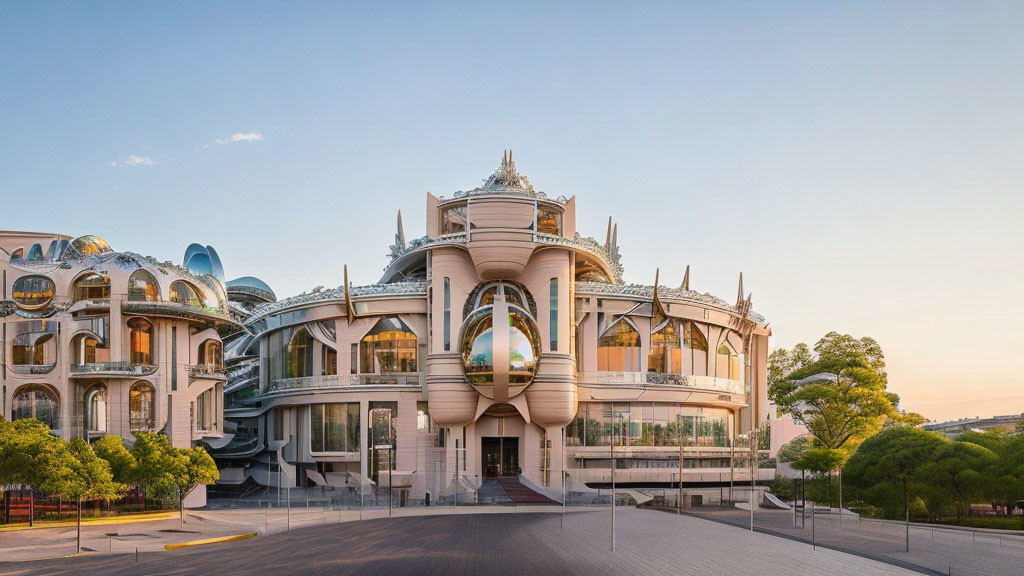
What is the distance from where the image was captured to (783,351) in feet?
366

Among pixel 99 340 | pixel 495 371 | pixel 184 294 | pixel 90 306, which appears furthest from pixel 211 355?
pixel 495 371

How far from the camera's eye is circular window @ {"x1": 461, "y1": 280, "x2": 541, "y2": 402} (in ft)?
235

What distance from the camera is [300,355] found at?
83.1 m

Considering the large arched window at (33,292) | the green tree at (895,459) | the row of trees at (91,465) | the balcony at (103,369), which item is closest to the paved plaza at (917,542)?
the green tree at (895,459)

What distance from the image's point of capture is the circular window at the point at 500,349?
7150 cm

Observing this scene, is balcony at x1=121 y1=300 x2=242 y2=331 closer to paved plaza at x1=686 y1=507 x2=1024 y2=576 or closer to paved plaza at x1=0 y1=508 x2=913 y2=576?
paved plaza at x1=0 y1=508 x2=913 y2=576

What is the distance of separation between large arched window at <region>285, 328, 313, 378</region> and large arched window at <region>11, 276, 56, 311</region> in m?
23.7

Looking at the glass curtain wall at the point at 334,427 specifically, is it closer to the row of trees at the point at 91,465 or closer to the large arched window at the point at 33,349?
the row of trees at the point at 91,465

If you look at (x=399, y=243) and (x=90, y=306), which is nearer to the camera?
(x=90, y=306)

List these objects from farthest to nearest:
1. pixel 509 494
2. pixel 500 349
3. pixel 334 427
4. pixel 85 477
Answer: pixel 334 427, pixel 500 349, pixel 509 494, pixel 85 477

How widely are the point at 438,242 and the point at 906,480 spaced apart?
40.8 m

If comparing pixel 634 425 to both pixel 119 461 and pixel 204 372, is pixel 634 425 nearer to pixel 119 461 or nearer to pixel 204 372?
pixel 204 372

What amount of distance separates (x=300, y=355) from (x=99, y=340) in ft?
68.2

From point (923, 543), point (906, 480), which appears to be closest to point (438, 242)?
point (906, 480)
